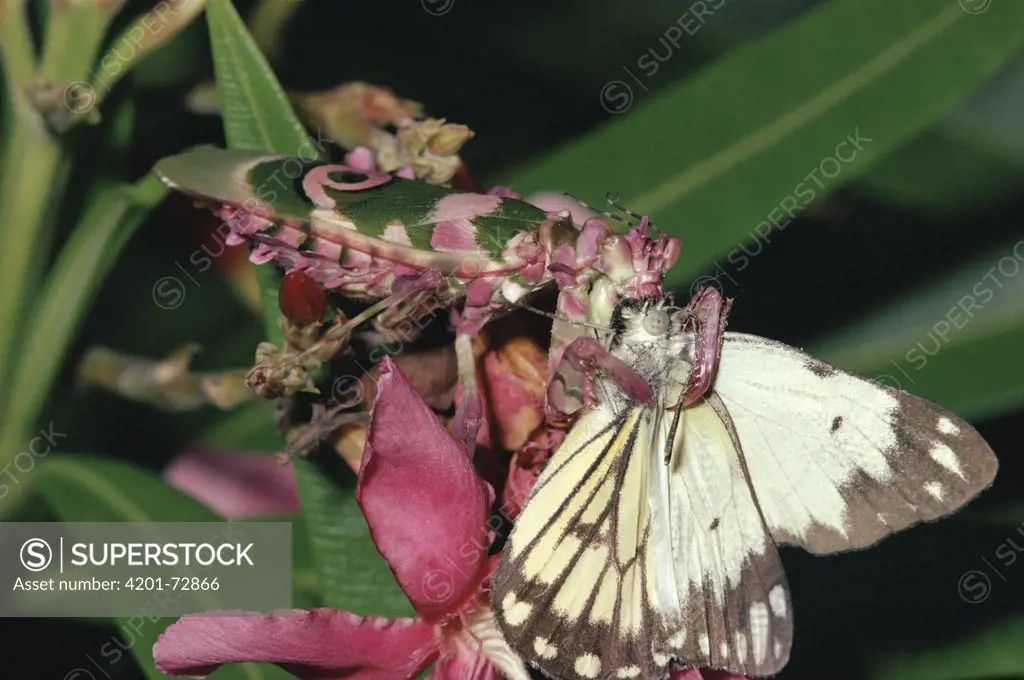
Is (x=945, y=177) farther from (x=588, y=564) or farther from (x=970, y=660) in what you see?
(x=588, y=564)

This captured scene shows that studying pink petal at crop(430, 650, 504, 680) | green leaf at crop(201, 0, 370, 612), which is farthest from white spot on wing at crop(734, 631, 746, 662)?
green leaf at crop(201, 0, 370, 612)

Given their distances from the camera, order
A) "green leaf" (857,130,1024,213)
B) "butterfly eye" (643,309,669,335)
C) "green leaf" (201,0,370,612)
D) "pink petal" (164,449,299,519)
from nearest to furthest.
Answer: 1. "butterfly eye" (643,309,669,335)
2. "green leaf" (201,0,370,612)
3. "pink petal" (164,449,299,519)
4. "green leaf" (857,130,1024,213)

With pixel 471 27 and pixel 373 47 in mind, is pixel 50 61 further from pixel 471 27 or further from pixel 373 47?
pixel 471 27

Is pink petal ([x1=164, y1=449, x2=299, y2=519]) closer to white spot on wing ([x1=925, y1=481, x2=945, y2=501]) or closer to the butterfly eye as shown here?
the butterfly eye

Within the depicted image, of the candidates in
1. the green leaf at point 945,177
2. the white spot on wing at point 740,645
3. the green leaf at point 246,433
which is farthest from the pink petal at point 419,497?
the green leaf at point 945,177

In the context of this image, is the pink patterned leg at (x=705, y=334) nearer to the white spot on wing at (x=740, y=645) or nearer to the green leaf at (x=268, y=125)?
the white spot on wing at (x=740, y=645)

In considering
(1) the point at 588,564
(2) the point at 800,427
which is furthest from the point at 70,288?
(2) the point at 800,427
